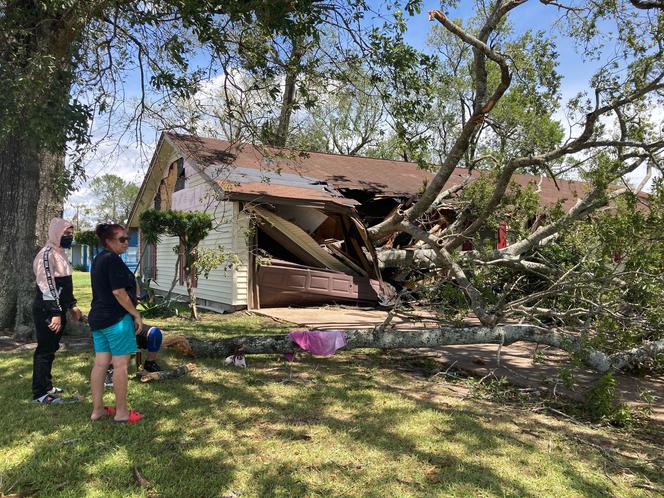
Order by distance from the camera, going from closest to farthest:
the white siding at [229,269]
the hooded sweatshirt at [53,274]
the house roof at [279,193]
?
the hooded sweatshirt at [53,274] → the house roof at [279,193] → the white siding at [229,269]

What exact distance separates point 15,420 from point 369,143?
2924 centimetres

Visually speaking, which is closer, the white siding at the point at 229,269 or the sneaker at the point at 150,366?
the sneaker at the point at 150,366

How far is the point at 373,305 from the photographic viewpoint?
493 inches

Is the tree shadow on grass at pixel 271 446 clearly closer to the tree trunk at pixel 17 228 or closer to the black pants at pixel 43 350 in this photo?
the black pants at pixel 43 350

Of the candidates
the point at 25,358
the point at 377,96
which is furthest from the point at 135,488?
the point at 377,96

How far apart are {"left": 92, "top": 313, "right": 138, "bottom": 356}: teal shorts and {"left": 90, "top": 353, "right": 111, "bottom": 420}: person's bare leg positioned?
6 centimetres

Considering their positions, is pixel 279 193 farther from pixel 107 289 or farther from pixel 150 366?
pixel 107 289

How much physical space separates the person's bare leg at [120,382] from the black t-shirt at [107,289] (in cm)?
30

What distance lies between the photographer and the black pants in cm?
421

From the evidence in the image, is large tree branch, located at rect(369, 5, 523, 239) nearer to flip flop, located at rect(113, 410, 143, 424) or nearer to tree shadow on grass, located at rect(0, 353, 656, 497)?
tree shadow on grass, located at rect(0, 353, 656, 497)

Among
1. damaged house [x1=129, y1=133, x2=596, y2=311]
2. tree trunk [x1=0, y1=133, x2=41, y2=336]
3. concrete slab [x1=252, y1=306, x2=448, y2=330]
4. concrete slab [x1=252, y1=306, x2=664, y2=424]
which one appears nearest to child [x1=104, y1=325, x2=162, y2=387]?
tree trunk [x1=0, y1=133, x2=41, y2=336]

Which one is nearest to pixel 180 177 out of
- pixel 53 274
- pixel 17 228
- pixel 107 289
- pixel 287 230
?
pixel 287 230

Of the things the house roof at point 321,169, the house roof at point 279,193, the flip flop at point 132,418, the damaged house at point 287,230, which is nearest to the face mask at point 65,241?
the flip flop at point 132,418

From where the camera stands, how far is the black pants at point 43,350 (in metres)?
4.21
